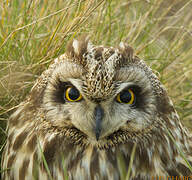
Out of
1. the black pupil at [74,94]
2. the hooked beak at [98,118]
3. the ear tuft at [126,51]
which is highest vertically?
the ear tuft at [126,51]

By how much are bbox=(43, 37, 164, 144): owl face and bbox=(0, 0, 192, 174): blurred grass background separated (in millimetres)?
506

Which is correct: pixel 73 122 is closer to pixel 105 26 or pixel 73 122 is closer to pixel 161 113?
pixel 161 113

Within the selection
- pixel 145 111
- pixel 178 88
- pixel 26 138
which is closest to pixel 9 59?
pixel 26 138

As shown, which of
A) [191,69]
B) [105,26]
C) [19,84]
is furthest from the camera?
[191,69]

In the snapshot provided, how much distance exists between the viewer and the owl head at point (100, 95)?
5.28 ft

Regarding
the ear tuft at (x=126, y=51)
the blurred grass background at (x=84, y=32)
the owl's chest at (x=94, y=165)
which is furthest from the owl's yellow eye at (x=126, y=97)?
the blurred grass background at (x=84, y=32)

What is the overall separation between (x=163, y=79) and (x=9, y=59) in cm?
118

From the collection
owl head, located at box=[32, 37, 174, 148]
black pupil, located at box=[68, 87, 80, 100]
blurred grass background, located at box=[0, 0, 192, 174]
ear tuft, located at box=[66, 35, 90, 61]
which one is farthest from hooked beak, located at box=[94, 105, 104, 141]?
blurred grass background, located at box=[0, 0, 192, 174]

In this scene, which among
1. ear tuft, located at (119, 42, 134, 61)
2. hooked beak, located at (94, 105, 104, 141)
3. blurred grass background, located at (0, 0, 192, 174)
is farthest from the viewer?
blurred grass background, located at (0, 0, 192, 174)

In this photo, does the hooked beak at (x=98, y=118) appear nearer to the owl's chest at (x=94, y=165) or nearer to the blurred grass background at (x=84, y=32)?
the owl's chest at (x=94, y=165)

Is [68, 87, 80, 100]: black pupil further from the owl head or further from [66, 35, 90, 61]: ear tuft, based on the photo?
[66, 35, 90, 61]: ear tuft

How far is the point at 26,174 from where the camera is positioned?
1.84m

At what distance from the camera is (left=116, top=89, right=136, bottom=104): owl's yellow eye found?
1.65 m

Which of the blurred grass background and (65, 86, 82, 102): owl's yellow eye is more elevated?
the blurred grass background
